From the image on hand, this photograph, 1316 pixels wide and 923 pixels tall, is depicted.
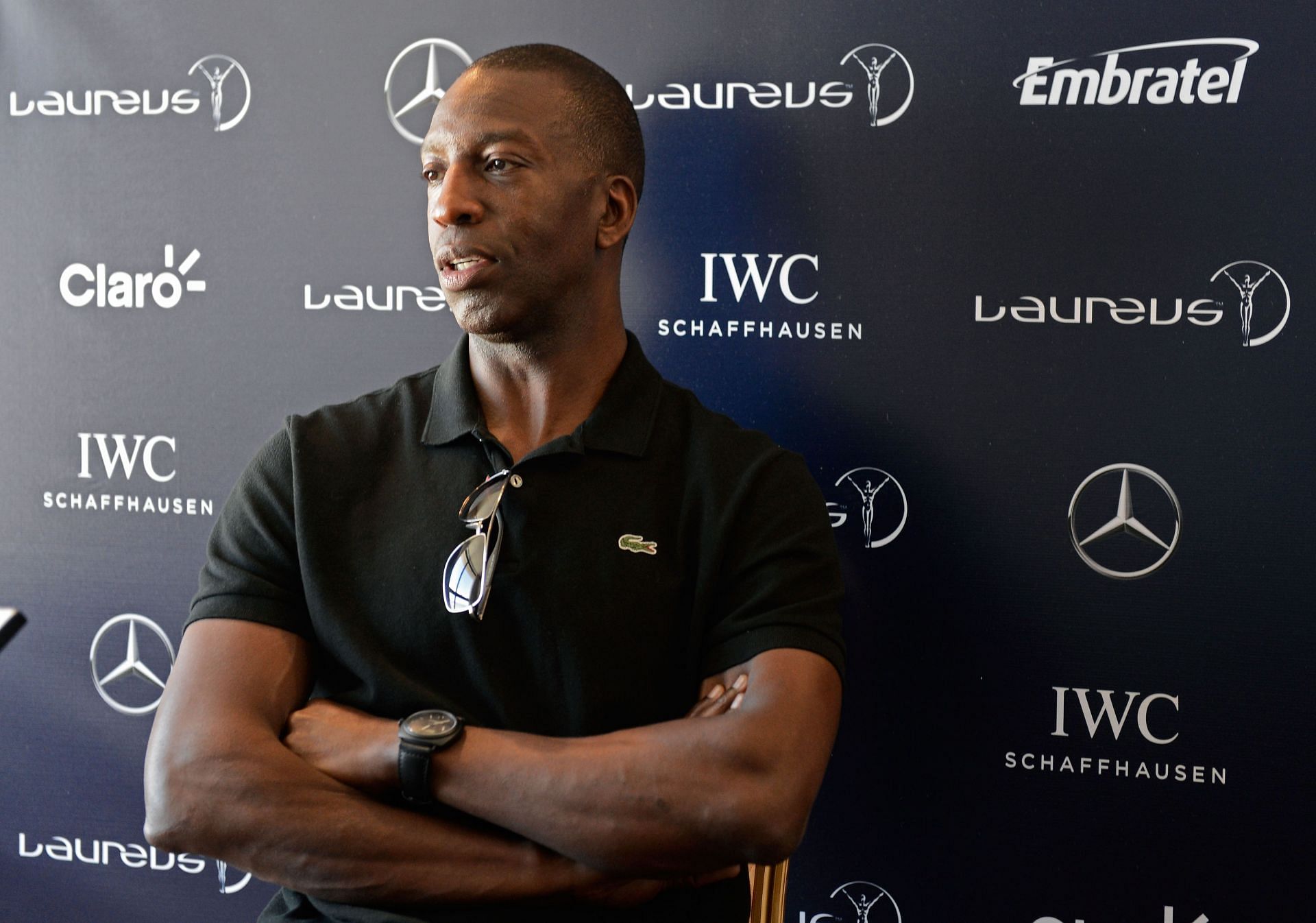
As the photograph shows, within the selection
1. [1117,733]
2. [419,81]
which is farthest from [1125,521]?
[419,81]

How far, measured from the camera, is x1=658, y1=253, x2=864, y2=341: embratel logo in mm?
2162

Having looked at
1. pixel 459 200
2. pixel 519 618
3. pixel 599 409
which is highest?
pixel 459 200

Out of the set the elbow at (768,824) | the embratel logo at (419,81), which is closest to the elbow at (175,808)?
the elbow at (768,824)

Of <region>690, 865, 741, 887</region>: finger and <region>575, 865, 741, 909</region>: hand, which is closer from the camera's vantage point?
<region>575, 865, 741, 909</region>: hand

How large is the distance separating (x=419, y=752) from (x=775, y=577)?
53 cm

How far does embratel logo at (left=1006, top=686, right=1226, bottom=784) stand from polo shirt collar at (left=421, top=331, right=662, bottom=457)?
2.93ft

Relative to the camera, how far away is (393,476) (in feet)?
5.86

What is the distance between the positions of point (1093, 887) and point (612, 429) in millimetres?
1176

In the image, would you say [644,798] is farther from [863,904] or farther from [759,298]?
[759,298]

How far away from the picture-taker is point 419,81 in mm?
2289

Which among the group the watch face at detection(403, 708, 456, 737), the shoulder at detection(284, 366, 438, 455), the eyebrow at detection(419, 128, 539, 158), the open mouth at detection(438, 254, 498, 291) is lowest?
the watch face at detection(403, 708, 456, 737)

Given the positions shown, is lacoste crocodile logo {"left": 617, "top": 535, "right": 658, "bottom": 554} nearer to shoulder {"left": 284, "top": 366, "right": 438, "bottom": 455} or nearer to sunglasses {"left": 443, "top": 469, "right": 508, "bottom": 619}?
sunglasses {"left": 443, "top": 469, "right": 508, "bottom": 619}

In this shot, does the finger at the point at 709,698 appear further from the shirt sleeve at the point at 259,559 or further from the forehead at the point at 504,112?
the forehead at the point at 504,112

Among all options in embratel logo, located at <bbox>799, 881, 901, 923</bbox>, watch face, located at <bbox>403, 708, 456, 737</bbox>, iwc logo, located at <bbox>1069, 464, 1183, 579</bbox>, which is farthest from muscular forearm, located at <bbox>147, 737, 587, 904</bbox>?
iwc logo, located at <bbox>1069, 464, 1183, 579</bbox>
